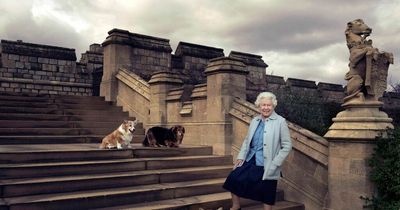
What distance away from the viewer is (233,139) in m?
8.30

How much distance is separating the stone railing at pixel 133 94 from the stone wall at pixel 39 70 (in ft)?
10.4

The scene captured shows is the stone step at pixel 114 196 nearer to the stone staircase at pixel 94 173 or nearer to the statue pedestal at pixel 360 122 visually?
the stone staircase at pixel 94 173

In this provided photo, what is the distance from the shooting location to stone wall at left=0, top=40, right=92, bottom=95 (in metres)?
13.8

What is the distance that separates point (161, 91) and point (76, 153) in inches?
161

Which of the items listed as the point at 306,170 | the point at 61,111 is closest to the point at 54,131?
the point at 61,111

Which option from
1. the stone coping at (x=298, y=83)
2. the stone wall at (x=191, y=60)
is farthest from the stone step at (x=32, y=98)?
the stone coping at (x=298, y=83)

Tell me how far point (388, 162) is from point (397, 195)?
1.72 feet

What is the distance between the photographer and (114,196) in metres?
5.55

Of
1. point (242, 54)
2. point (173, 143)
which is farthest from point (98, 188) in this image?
point (242, 54)

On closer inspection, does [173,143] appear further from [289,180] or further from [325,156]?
[325,156]

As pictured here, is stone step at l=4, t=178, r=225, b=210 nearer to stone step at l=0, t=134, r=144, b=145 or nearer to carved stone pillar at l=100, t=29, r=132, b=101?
stone step at l=0, t=134, r=144, b=145

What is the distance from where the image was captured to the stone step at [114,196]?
4.93 metres

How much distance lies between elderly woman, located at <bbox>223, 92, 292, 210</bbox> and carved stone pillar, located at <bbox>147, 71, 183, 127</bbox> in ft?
19.3

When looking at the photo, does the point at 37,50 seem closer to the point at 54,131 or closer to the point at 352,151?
the point at 54,131
